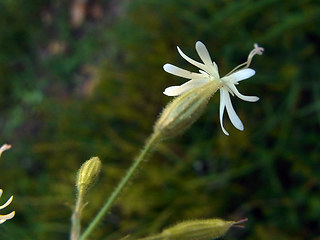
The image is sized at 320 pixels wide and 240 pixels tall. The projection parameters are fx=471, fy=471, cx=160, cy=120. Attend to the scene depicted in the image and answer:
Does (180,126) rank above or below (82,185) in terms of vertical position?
above

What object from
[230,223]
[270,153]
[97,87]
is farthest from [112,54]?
[230,223]

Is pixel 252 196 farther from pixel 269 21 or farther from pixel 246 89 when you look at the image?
pixel 269 21

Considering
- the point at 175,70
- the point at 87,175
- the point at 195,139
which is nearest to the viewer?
the point at 175,70

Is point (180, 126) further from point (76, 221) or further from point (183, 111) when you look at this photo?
point (76, 221)

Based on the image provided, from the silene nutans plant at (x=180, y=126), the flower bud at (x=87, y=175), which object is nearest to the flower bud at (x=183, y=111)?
the silene nutans plant at (x=180, y=126)

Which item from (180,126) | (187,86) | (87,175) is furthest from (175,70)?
(87,175)

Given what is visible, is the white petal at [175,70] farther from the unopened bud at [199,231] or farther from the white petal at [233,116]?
the unopened bud at [199,231]

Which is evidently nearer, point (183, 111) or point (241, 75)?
point (241, 75)
